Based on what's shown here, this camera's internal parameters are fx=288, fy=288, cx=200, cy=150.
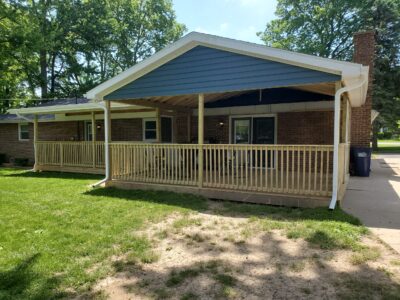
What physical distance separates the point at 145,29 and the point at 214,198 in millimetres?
28104

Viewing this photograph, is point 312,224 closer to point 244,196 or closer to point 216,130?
point 244,196

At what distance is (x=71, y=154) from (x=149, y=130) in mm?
3293

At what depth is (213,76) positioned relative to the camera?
21.8 feet

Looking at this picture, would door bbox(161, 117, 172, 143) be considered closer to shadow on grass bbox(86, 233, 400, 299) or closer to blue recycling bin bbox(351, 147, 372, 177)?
blue recycling bin bbox(351, 147, 372, 177)

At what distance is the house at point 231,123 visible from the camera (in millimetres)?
5836

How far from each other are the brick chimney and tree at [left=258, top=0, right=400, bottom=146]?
12.9m

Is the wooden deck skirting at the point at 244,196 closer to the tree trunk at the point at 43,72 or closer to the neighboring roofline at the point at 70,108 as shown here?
the neighboring roofline at the point at 70,108

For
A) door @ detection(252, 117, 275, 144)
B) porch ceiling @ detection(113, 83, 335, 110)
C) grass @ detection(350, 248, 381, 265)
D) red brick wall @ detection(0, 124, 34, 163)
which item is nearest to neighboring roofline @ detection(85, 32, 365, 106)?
porch ceiling @ detection(113, 83, 335, 110)

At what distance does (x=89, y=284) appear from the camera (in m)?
3.10

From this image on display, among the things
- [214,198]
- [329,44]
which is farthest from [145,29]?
[214,198]

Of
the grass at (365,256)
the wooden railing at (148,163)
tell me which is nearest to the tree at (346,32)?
the wooden railing at (148,163)

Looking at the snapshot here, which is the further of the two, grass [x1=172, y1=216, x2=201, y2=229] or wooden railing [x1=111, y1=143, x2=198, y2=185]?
wooden railing [x1=111, y1=143, x2=198, y2=185]

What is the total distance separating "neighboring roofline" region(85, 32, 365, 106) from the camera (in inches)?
207

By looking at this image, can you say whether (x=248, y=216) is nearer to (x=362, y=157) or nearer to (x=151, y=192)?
(x=151, y=192)
